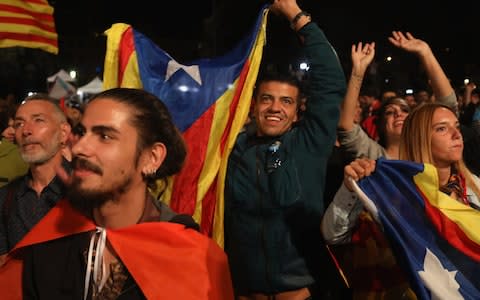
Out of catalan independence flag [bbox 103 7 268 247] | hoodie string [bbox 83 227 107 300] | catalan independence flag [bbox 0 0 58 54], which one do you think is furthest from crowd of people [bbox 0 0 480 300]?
catalan independence flag [bbox 0 0 58 54]

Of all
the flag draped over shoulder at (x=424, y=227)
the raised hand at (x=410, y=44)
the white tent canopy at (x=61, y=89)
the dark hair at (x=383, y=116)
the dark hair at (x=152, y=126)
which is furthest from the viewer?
the white tent canopy at (x=61, y=89)

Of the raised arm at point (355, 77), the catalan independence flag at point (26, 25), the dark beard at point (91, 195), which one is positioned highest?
the catalan independence flag at point (26, 25)

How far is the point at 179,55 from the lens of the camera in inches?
2477

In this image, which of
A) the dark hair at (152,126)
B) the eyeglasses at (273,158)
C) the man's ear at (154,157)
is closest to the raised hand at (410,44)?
the eyeglasses at (273,158)

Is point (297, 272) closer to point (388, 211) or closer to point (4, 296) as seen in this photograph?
point (388, 211)

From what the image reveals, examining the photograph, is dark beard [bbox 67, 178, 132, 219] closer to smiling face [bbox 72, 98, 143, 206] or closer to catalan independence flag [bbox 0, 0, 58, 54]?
smiling face [bbox 72, 98, 143, 206]

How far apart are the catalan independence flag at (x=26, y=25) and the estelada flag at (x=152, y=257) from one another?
3.91m

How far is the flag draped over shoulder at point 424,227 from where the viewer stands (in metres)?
2.70

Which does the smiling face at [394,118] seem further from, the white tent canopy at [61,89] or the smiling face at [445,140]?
the white tent canopy at [61,89]

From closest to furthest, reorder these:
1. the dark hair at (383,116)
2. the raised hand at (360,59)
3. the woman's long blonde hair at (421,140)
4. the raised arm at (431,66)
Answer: the woman's long blonde hair at (421,140) → the raised hand at (360,59) → the raised arm at (431,66) → the dark hair at (383,116)

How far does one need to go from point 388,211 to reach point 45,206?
2.14 meters

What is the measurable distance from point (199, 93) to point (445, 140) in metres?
1.72

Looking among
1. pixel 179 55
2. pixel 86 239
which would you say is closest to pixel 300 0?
pixel 86 239

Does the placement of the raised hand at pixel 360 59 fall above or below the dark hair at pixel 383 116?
above
